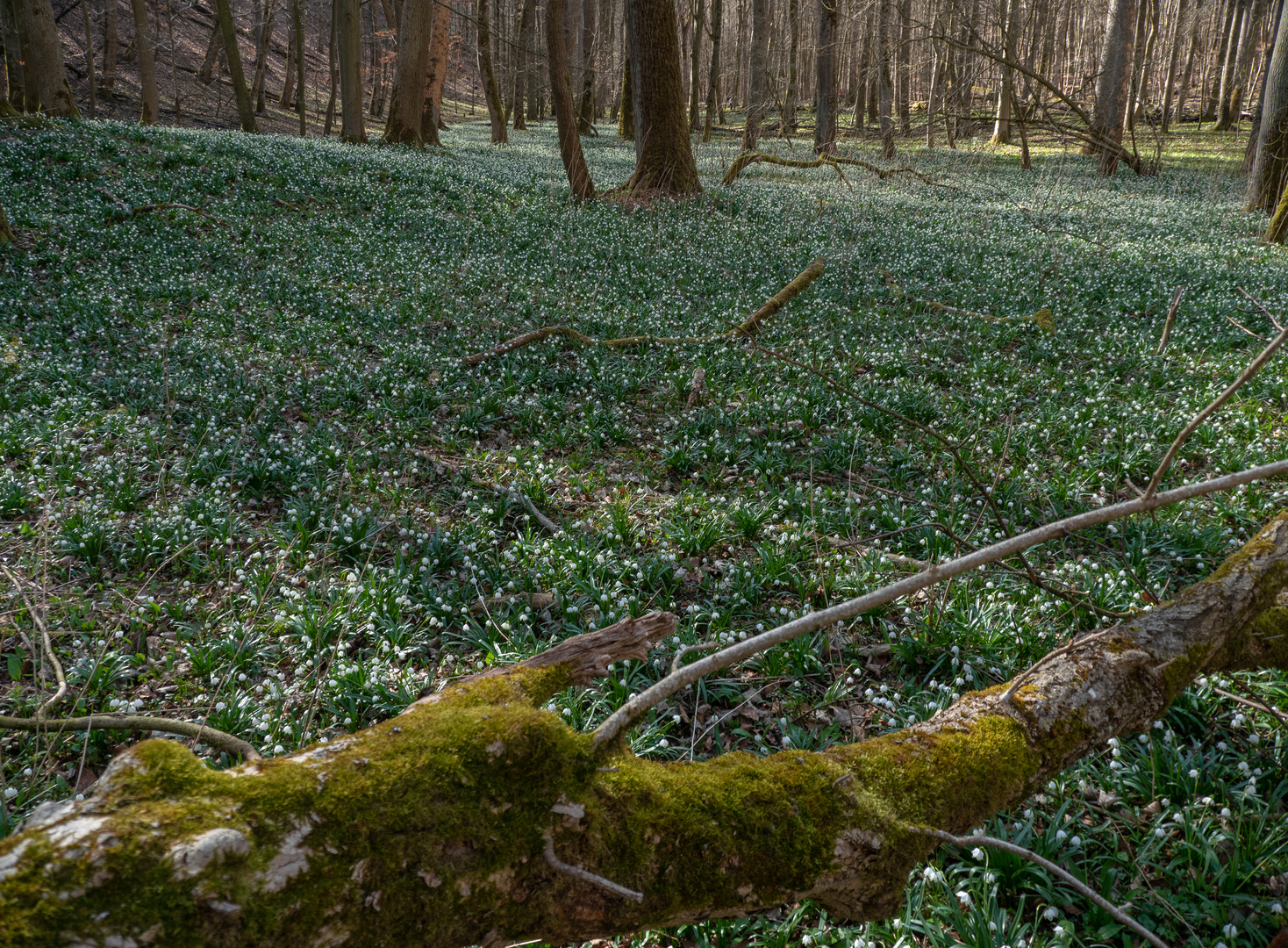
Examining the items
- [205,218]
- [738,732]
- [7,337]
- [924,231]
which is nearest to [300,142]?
[205,218]

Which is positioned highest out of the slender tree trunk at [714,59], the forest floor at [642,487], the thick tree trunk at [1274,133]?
the slender tree trunk at [714,59]

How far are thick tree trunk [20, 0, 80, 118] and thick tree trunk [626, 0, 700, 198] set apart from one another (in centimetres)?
1370

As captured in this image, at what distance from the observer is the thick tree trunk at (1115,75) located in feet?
74.3

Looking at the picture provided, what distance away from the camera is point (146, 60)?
22.3 metres

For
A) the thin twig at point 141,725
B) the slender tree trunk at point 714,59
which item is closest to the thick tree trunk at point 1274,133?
the slender tree trunk at point 714,59

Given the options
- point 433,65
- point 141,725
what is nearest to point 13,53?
point 433,65

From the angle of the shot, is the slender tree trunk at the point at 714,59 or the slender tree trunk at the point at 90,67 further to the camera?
the slender tree trunk at the point at 714,59

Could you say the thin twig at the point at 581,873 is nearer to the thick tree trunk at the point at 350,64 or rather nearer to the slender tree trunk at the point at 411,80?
the slender tree trunk at the point at 411,80

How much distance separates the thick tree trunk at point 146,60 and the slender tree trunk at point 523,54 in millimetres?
11429

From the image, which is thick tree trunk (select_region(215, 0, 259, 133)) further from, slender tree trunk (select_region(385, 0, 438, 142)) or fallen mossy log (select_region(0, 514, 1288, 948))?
fallen mossy log (select_region(0, 514, 1288, 948))

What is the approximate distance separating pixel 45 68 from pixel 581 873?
24.3 meters

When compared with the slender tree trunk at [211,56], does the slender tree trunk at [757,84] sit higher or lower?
lower

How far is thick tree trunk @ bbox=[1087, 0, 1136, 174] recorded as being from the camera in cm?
2264

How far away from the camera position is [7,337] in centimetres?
817
